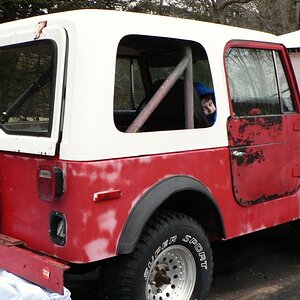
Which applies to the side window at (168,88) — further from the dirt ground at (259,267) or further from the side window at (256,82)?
the dirt ground at (259,267)

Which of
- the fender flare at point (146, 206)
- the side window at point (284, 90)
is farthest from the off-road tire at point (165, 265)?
the side window at point (284, 90)

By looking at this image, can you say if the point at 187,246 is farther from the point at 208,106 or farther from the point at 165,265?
the point at 208,106

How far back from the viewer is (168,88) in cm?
351

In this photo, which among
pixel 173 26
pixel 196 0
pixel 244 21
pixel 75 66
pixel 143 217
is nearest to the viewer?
pixel 75 66

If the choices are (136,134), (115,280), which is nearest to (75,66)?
(136,134)

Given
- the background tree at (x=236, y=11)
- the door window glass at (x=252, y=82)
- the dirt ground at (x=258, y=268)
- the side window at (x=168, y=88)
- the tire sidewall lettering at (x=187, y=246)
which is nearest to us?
the tire sidewall lettering at (x=187, y=246)

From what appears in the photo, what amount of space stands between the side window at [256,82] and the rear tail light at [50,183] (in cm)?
159

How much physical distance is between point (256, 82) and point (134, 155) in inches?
61.7

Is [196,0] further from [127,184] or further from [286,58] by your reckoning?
[127,184]

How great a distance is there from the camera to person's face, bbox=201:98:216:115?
3.74 meters

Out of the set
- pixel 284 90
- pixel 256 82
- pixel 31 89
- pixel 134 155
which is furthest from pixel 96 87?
pixel 284 90

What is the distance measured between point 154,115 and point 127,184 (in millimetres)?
979

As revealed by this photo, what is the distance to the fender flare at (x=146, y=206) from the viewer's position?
2957 millimetres

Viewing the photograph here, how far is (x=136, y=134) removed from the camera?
10.0 feet
